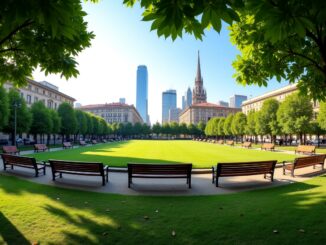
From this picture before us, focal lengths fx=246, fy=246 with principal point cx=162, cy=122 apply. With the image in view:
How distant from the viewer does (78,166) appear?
9.98 meters

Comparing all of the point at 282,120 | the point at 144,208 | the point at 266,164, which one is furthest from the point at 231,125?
the point at 144,208

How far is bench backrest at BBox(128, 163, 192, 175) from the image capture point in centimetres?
942

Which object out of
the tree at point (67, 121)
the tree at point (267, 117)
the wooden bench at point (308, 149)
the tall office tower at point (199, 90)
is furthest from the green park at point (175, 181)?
the tall office tower at point (199, 90)

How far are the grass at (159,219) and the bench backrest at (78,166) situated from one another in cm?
149

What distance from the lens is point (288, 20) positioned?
8.45 ft

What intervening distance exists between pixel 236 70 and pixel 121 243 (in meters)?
5.66

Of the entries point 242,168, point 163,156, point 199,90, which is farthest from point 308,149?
point 199,90

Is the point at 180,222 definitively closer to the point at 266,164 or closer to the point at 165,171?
the point at 165,171

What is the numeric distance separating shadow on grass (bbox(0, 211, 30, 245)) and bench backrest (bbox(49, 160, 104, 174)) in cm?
425

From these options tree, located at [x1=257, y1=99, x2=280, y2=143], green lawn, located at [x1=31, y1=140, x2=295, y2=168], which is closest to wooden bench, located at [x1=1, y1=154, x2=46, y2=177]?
green lawn, located at [x1=31, y1=140, x2=295, y2=168]

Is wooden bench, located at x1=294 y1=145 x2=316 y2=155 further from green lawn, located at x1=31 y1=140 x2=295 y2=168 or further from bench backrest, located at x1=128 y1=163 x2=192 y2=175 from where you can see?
bench backrest, located at x1=128 y1=163 x2=192 y2=175

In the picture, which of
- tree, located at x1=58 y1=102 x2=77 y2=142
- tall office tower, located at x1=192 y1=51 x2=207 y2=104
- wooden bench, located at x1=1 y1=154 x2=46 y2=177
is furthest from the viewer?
tall office tower, located at x1=192 y1=51 x2=207 y2=104

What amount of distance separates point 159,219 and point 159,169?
369 cm

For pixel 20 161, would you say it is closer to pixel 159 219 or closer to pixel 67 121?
pixel 159 219
